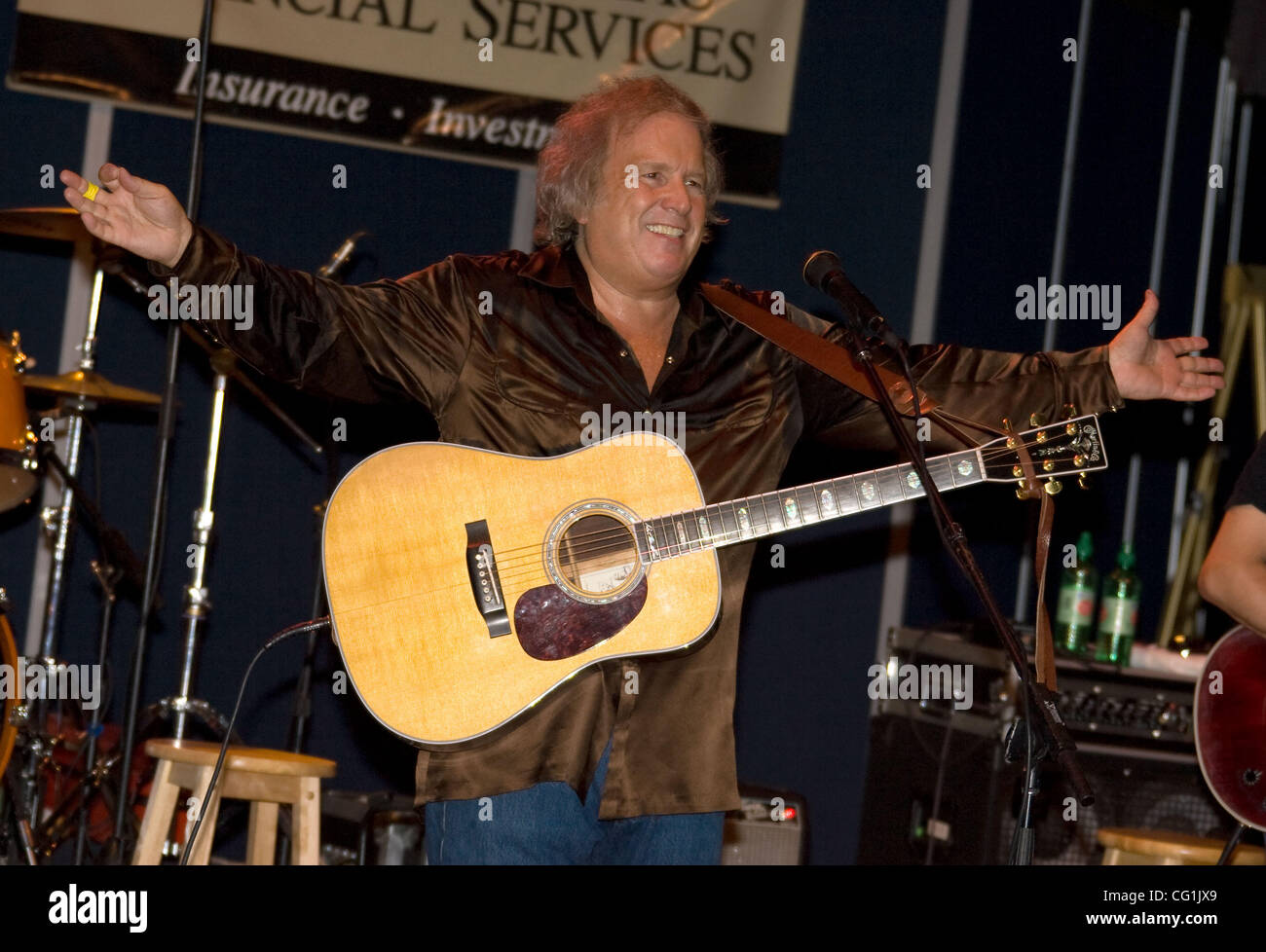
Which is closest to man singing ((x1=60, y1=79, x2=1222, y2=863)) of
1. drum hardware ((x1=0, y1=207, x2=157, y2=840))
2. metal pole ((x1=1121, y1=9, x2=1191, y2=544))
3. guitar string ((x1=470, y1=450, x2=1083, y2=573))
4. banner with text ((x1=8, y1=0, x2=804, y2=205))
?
guitar string ((x1=470, y1=450, x2=1083, y2=573))

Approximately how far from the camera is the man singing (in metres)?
2.55

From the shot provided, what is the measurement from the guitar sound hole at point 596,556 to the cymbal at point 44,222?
2026mm

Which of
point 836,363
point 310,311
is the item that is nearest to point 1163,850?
point 836,363

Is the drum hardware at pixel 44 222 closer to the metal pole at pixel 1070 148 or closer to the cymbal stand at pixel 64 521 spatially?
the cymbal stand at pixel 64 521

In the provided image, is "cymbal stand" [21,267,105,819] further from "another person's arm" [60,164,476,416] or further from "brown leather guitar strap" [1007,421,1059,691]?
"brown leather guitar strap" [1007,421,1059,691]

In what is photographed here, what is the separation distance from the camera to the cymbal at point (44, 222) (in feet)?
13.2

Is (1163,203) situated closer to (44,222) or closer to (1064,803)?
(1064,803)

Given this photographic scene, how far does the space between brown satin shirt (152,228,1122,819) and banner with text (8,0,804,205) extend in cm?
234

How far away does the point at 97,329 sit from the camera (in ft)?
16.2
